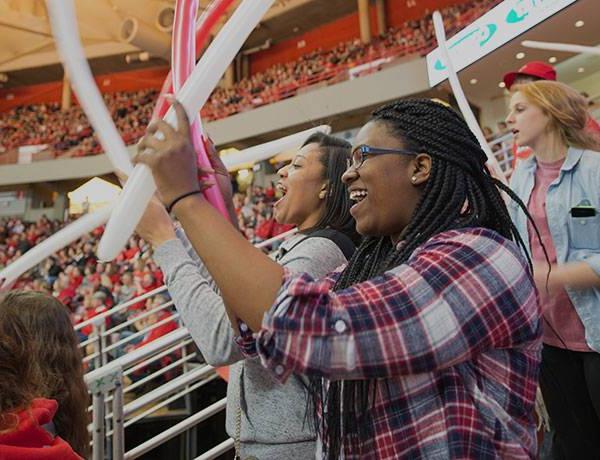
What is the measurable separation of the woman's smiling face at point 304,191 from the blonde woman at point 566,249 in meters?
0.60

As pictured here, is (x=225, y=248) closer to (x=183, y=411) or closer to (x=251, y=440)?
(x=251, y=440)

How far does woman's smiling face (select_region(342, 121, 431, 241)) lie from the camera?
933mm

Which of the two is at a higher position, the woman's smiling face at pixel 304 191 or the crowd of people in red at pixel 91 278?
the woman's smiling face at pixel 304 191

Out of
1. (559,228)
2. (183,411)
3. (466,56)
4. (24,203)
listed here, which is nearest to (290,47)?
(466,56)

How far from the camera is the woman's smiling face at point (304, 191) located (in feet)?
5.28

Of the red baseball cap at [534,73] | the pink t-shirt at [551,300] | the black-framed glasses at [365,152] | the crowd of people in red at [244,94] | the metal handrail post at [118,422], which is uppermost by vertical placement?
the crowd of people in red at [244,94]

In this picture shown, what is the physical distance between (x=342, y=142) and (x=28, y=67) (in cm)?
2035

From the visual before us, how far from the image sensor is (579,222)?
4.80 feet

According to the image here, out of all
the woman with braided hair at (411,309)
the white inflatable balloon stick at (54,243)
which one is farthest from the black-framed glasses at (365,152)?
the white inflatable balloon stick at (54,243)

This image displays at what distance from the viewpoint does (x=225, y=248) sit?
28.5 inches

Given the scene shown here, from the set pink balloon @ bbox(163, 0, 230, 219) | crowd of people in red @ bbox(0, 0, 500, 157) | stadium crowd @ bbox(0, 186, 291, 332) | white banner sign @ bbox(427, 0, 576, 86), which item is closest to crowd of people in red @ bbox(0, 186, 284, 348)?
stadium crowd @ bbox(0, 186, 291, 332)

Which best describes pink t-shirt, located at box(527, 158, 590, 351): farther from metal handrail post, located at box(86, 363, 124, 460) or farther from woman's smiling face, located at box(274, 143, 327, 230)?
metal handrail post, located at box(86, 363, 124, 460)

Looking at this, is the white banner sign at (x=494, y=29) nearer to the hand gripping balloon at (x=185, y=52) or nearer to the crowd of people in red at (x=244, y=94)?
the crowd of people in red at (x=244, y=94)

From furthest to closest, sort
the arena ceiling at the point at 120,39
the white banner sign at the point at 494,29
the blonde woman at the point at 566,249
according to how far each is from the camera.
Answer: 1. the arena ceiling at the point at 120,39
2. the white banner sign at the point at 494,29
3. the blonde woman at the point at 566,249
